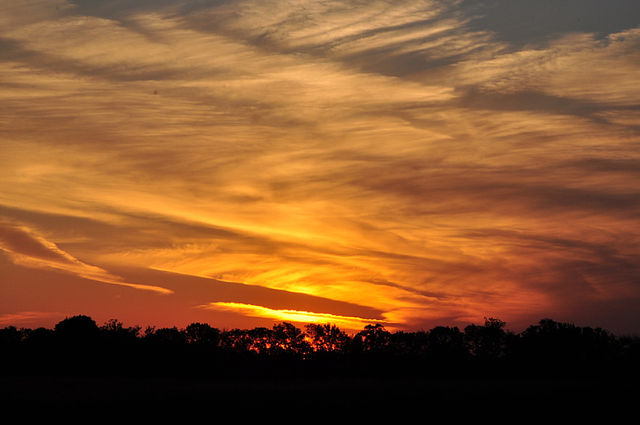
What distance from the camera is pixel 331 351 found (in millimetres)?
184750

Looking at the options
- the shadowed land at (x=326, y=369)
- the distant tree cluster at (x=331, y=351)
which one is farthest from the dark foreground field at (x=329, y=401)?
the distant tree cluster at (x=331, y=351)

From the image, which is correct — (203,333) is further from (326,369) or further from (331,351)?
(326,369)

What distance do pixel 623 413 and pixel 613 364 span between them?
87042 mm

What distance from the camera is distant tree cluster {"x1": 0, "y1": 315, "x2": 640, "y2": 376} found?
127m

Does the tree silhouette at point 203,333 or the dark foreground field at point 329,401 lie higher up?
the tree silhouette at point 203,333

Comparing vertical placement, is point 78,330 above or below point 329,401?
above

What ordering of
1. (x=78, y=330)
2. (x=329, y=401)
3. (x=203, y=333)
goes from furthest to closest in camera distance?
(x=203, y=333) < (x=78, y=330) < (x=329, y=401)

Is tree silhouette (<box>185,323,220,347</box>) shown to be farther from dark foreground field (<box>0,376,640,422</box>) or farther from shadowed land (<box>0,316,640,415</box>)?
dark foreground field (<box>0,376,640,422</box>)

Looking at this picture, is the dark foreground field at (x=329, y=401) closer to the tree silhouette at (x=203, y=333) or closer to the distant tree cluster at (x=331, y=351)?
the distant tree cluster at (x=331, y=351)

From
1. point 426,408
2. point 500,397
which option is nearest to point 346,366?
point 500,397

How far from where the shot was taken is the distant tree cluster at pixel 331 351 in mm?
127250

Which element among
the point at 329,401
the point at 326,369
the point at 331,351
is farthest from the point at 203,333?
the point at 329,401

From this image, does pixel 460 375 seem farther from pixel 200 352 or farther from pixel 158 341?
pixel 158 341

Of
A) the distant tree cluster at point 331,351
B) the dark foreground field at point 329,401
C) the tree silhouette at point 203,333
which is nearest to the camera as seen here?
the dark foreground field at point 329,401
